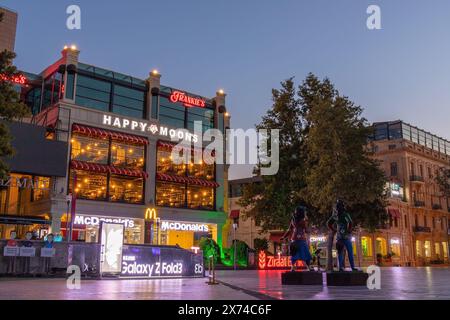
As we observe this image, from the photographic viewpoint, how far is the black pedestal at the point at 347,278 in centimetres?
1661

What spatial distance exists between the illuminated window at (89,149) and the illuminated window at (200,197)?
11.1 metres

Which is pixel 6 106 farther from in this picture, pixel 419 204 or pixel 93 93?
pixel 419 204

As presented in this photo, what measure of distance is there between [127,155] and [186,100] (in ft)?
31.9

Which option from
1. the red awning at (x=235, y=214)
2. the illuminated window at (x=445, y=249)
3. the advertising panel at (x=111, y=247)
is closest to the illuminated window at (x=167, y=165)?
the red awning at (x=235, y=214)

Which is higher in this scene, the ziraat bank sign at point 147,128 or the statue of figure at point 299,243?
the ziraat bank sign at point 147,128

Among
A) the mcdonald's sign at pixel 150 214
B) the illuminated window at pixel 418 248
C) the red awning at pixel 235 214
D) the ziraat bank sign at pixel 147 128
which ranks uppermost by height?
the ziraat bank sign at pixel 147 128

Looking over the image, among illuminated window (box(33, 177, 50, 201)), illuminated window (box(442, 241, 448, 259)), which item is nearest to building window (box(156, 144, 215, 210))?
illuminated window (box(33, 177, 50, 201))

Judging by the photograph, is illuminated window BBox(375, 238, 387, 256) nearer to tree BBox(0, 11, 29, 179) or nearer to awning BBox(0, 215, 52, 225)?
awning BBox(0, 215, 52, 225)

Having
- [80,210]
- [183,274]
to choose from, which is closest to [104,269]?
[183,274]

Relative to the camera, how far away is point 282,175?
29.9 metres

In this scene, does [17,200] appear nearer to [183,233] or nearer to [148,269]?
[183,233]

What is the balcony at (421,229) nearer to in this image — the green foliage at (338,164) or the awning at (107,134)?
the awning at (107,134)
